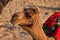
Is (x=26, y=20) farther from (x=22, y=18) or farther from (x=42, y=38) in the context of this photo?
(x=42, y=38)

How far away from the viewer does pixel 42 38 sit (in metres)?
0.84

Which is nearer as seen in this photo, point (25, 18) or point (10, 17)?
point (25, 18)

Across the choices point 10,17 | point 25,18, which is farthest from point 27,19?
point 10,17

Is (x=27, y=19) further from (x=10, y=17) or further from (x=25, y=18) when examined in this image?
(x=10, y=17)

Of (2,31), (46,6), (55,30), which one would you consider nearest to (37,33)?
(55,30)

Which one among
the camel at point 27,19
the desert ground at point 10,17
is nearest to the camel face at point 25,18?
the camel at point 27,19

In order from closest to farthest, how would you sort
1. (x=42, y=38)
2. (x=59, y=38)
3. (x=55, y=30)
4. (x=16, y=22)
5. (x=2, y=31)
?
(x=16, y=22) → (x=42, y=38) → (x=59, y=38) → (x=55, y=30) → (x=2, y=31)

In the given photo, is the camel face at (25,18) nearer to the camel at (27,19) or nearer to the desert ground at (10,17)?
the camel at (27,19)

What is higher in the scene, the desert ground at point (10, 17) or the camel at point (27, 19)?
the camel at point (27, 19)

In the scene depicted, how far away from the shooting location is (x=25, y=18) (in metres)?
0.70

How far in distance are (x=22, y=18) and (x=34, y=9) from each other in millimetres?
48

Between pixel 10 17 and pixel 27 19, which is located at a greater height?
pixel 27 19

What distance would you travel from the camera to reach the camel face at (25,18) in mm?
699

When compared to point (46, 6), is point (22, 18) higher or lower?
higher
